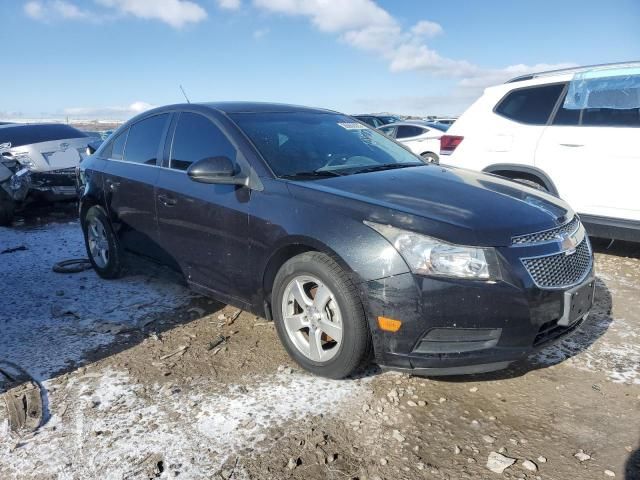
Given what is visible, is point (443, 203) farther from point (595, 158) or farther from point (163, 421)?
point (595, 158)

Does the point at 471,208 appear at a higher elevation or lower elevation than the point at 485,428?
higher

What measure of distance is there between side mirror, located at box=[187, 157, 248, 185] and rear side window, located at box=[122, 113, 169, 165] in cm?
103

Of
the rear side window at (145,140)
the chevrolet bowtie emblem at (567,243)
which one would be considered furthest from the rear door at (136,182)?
the chevrolet bowtie emblem at (567,243)

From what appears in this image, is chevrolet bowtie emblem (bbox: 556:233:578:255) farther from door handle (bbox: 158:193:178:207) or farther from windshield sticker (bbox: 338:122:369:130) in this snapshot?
door handle (bbox: 158:193:178:207)

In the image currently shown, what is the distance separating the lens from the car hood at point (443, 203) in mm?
2594

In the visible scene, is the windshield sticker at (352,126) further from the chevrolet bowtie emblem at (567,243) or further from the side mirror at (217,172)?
the chevrolet bowtie emblem at (567,243)

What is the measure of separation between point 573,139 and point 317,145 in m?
2.88

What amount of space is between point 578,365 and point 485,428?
99 centimetres

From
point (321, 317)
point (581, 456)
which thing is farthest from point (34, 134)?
point (581, 456)

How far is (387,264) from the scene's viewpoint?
8.46 feet

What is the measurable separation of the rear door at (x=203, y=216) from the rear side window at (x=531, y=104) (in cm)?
345

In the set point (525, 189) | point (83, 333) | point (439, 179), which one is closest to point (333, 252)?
point (439, 179)

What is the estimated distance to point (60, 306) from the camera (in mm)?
4270

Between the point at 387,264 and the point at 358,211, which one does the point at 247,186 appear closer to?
the point at 358,211
